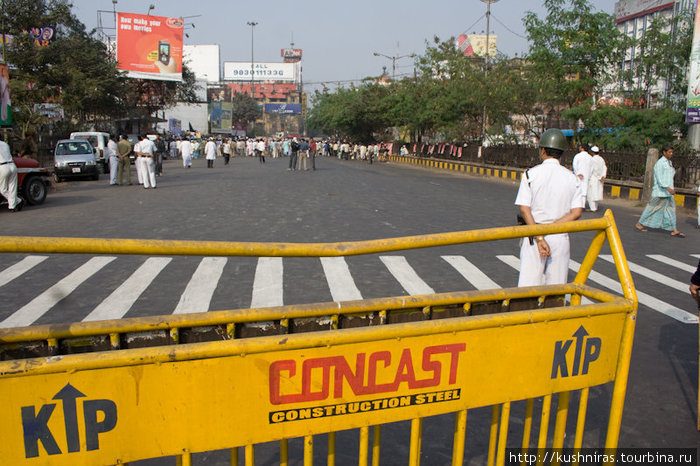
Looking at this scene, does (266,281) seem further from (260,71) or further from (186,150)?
(260,71)

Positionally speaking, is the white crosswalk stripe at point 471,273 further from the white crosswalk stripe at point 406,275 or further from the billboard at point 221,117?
the billboard at point 221,117

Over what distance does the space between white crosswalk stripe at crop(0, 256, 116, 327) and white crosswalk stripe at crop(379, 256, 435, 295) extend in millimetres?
3984

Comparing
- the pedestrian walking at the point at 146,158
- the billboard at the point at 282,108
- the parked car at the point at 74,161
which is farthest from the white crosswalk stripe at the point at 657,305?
the billboard at the point at 282,108

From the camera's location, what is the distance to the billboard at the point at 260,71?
136m

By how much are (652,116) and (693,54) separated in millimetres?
4050

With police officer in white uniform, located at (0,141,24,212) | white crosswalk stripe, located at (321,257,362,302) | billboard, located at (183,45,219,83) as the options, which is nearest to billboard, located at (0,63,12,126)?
police officer in white uniform, located at (0,141,24,212)

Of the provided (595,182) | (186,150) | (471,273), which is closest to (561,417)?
(471,273)

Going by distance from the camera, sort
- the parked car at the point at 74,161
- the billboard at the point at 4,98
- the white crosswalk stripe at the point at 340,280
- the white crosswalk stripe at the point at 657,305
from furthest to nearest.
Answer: the parked car at the point at 74,161, the billboard at the point at 4,98, the white crosswalk stripe at the point at 340,280, the white crosswalk stripe at the point at 657,305

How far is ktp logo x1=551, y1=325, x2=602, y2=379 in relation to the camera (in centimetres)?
243

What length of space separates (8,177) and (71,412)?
1289 cm

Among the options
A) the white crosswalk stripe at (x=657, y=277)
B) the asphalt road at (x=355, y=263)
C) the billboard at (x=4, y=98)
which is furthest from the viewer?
the billboard at (x=4, y=98)

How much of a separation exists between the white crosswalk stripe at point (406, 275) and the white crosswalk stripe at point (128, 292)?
315 cm

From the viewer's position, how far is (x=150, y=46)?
146 ft

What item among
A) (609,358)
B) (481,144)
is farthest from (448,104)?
(609,358)
